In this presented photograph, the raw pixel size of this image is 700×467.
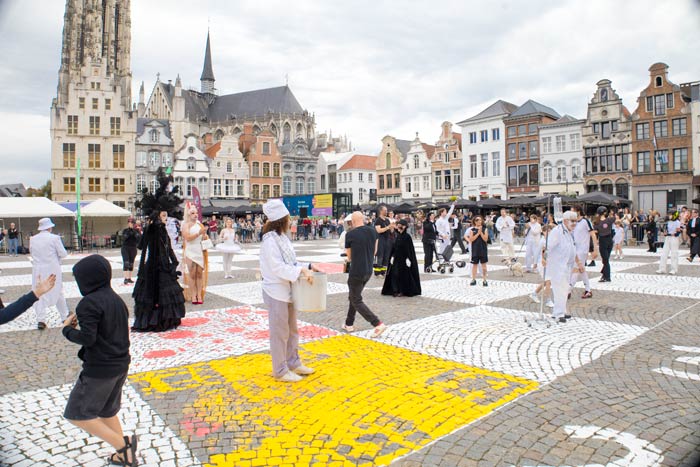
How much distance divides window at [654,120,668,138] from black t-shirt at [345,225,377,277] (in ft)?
138

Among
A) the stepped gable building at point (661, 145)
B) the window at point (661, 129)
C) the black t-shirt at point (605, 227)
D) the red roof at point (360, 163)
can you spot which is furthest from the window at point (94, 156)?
the window at point (661, 129)

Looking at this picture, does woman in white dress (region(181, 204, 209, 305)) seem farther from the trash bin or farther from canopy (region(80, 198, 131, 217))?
canopy (region(80, 198, 131, 217))

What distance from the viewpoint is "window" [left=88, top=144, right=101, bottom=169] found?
155ft

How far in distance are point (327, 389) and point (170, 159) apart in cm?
5510

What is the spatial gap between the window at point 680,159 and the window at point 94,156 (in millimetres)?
51428

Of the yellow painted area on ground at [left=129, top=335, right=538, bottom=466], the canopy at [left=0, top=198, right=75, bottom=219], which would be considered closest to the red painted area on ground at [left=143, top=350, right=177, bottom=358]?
the yellow painted area on ground at [left=129, top=335, right=538, bottom=466]

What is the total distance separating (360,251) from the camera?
670cm

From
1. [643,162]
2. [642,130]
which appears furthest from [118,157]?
[643,162]

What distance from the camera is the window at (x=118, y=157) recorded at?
47.8m

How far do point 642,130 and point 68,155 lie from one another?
170 ft

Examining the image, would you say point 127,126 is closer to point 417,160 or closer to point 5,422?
point 417,160

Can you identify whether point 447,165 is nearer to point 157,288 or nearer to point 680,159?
point 680,159

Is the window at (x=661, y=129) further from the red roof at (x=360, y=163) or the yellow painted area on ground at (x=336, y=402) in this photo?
the yellow painted area on ground at (x=336, y=402)

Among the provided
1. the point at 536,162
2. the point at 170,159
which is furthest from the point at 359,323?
the point at 170,159
